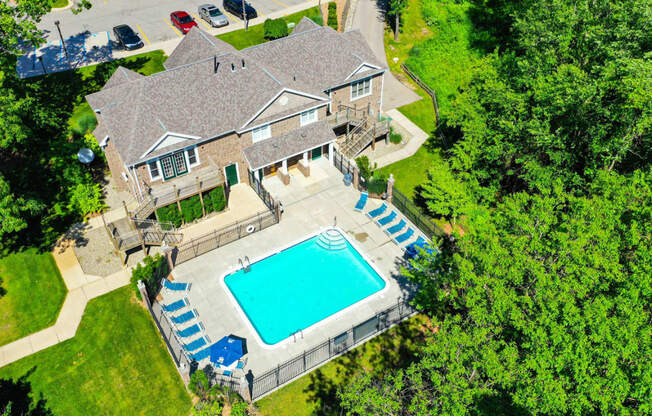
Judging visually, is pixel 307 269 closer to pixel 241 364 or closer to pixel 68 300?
pixel 241 364

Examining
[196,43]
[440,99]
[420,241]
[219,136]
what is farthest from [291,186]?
[440,99]

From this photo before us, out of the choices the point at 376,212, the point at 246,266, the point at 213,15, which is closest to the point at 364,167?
the point at 376,212

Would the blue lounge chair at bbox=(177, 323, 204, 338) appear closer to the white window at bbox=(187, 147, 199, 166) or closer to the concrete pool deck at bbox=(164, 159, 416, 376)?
the concrete pool deck at bbox=(164, 159, 416, 376)

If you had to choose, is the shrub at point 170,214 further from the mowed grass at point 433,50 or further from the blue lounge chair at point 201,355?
the mowed grass at point 433,50

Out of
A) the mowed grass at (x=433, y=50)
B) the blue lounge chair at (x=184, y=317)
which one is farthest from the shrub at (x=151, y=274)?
the mowed grass at (x=433, y=50)

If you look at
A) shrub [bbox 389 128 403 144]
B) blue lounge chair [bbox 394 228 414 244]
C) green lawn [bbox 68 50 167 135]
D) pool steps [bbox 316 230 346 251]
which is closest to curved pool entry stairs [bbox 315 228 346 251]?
pool steps [bbox 316 230 346 251]

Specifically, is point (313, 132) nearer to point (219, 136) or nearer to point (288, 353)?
point (219, 136)

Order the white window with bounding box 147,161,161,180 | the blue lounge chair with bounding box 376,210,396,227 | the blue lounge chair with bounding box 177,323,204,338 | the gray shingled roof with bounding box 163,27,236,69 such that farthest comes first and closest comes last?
the gray shingled roof with bounding box 163,27,236,69 → the blue lounge chair with bounding box 376,210,396,227 → the white window with bounding box 147,161,161,180 → the blue lounge chair with bounding box 177,323,204,338
